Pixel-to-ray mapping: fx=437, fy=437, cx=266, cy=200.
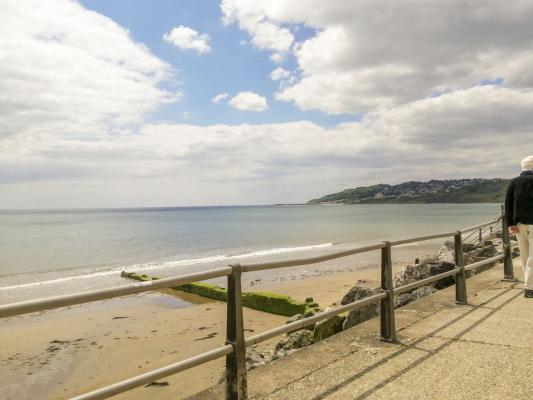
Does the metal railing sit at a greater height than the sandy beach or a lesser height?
greater

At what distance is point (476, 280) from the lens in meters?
8.42

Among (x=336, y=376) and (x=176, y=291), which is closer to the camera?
(x=336, y=376)

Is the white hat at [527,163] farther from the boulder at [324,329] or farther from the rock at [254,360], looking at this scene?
the rock at [254,360]

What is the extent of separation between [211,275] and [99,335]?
10.8m

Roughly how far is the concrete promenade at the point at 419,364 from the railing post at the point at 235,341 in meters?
0.28

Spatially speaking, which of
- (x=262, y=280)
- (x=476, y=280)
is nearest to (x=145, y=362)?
(x=476, y=280)

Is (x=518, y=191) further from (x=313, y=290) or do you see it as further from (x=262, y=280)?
(x=262, y=280)

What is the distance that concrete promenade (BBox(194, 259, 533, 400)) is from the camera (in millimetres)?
3475

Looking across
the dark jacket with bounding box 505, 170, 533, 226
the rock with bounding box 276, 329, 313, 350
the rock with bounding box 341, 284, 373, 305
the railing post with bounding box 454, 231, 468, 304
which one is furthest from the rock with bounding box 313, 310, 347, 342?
the dark jacket with bounding box 505, 170, 533, 226

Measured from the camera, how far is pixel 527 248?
6.97m

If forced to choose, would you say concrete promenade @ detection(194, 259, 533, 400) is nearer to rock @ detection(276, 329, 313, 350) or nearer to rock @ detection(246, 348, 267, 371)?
rock @ detection(246, 348, 267, 371)

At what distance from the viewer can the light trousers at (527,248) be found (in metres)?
6.57

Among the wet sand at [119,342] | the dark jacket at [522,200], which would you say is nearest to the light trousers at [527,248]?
the dark jacket at [522,200]

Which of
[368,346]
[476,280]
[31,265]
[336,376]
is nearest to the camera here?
[336,376]
